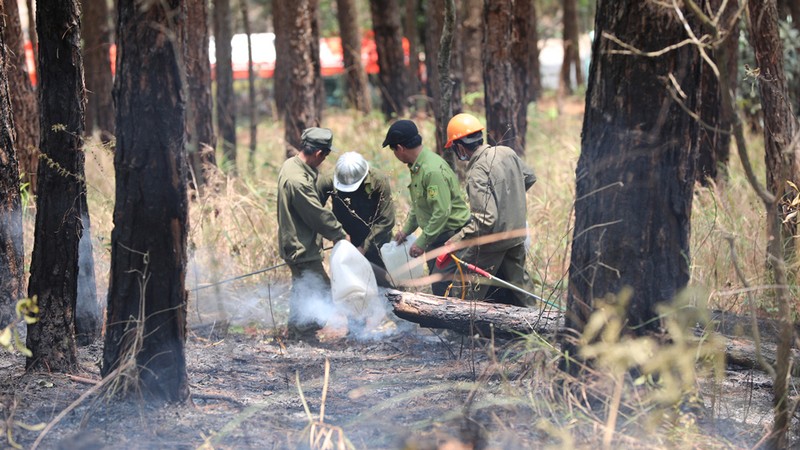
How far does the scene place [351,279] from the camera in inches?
279

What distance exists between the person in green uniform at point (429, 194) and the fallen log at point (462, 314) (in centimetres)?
74

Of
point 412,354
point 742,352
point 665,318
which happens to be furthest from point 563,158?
point 665,318

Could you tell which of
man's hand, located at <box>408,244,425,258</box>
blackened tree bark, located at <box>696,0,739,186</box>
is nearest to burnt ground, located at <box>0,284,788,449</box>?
man's hand, located at <box>408,244,425,258</box>

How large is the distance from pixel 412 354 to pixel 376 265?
1.15 metres

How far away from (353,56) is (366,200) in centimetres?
905

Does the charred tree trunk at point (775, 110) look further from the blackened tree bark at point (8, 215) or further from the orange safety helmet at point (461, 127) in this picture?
the blackened tree bark at point (8, 215)

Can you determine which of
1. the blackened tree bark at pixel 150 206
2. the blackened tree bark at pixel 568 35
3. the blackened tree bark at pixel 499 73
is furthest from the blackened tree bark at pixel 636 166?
the blackened tree bark at pixel 568 35

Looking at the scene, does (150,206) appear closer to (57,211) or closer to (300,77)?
(57,211)

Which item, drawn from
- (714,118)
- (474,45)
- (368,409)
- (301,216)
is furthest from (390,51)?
(368,409)

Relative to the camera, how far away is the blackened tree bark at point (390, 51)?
15898mm

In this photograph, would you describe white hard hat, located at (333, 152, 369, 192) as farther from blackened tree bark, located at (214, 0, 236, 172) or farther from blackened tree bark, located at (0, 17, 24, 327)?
blackened tree bark, located at (214, 0, 236, 172)

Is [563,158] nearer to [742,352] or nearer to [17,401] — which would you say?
[742,352]

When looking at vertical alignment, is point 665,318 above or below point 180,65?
below

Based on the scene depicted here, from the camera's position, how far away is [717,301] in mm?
6820
